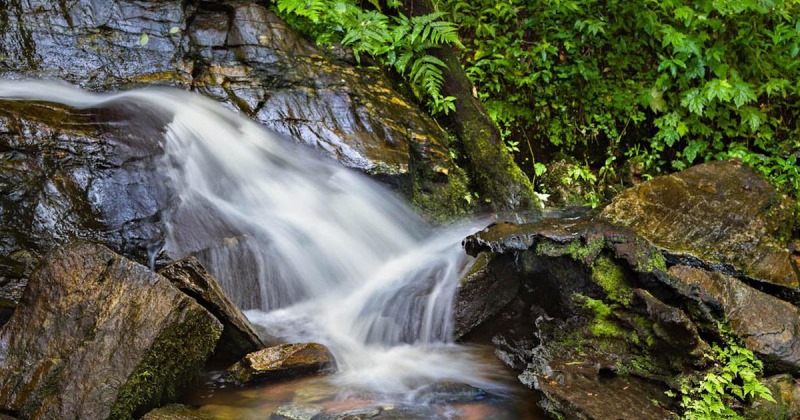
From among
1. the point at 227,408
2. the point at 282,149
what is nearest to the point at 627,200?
the point at 282,149

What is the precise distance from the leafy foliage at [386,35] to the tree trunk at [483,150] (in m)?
0.16

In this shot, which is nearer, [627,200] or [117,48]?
[627,200]

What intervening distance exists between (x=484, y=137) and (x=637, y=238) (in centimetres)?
292

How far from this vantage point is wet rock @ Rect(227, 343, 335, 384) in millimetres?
3924

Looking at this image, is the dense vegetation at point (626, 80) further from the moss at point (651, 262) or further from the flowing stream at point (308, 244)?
the moss at point (651, 262)

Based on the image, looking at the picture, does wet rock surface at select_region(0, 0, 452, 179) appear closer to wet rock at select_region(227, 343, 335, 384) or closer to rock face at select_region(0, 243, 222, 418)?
wet rock at select_region(227, 343, 335, 384)

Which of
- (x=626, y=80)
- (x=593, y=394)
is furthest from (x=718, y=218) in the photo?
(x=626, y=80)

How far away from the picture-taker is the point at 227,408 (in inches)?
140

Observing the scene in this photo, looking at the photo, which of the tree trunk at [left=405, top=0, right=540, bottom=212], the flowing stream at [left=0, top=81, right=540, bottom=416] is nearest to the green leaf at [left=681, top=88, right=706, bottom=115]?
the tree trunk at [left=405, top=0, right=540, bottom=212]

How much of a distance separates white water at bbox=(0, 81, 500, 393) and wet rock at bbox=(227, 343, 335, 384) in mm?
184

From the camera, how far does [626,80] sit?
7918mm

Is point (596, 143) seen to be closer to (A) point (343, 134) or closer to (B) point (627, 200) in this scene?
(B) point (627, 200)

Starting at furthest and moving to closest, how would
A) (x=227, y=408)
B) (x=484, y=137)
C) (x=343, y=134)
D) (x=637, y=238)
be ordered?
(x=484, y=137) < (x=343, y=134) < (x=637, y=238) < (x=227, y=408)

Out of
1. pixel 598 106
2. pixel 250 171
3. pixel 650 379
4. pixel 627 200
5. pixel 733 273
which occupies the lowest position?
pixel 650 379
